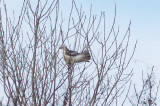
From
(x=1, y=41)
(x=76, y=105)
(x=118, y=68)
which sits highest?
(x=1, y=41)

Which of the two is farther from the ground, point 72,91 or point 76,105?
point 72,91

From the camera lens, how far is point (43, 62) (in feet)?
13.7

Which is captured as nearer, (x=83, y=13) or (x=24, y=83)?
(x=24, y=83)

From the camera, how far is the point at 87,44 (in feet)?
14.5

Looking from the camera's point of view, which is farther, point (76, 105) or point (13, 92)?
point (76, 105)

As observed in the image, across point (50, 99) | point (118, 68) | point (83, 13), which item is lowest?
point (50, 99)

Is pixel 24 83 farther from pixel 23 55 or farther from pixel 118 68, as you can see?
pixel 118 68

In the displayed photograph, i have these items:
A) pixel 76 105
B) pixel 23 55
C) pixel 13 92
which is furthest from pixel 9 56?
pixel 76 105

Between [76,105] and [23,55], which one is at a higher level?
[23,55]

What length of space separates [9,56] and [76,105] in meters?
1.13

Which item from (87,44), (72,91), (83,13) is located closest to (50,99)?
(72,91)

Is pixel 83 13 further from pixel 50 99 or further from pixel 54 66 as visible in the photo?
pixel 50 99

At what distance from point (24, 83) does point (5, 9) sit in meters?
0.98

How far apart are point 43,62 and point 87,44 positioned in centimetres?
66
